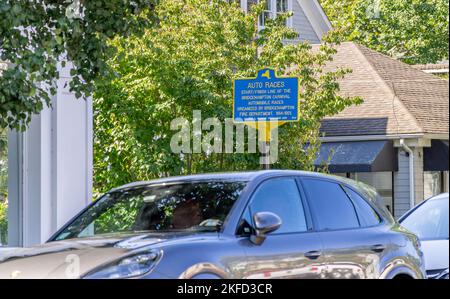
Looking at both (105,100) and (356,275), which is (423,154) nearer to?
(105,100)

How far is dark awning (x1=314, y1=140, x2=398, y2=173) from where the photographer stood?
969 inches

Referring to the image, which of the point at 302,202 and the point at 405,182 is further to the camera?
the point at 405,182

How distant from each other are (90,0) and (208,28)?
9.32 m

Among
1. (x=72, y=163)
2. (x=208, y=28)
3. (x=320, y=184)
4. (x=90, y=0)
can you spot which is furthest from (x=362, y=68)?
(x=320, y=184)

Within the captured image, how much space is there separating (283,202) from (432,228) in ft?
16.3

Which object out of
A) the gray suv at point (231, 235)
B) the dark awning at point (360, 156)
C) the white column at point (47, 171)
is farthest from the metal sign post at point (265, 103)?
the gray suv at point (231, 235)

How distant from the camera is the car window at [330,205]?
812cm

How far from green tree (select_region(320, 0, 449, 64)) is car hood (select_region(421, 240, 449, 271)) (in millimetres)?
16150

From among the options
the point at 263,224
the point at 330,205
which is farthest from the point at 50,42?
the point at 263,224

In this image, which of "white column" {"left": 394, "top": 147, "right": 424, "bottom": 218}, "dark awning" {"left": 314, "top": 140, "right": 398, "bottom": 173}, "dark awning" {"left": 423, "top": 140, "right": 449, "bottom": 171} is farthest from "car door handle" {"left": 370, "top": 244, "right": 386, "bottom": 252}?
"white column" {"left": 394, "top": 147, "right": 424, "bottom": 218}

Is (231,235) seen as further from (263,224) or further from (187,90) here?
(187,90)

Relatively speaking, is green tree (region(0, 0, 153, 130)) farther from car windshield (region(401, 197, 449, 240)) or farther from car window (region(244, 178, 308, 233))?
car windshield (region(401, 197, 449, 240))

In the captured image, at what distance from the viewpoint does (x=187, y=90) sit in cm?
1833

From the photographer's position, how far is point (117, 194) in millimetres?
8445
